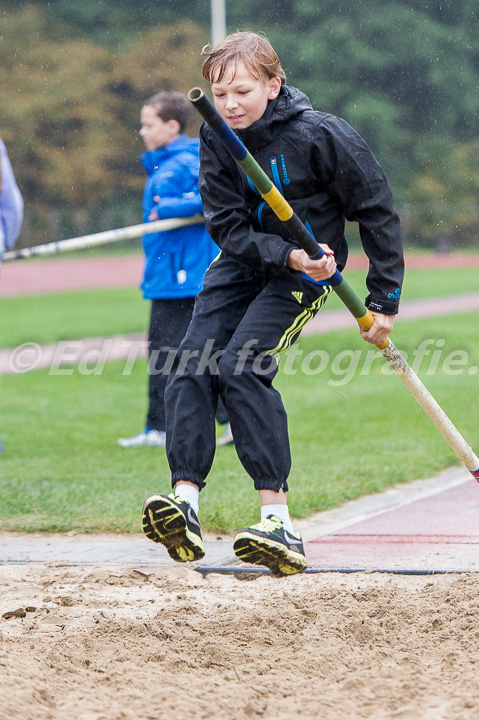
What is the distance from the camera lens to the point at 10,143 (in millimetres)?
40219

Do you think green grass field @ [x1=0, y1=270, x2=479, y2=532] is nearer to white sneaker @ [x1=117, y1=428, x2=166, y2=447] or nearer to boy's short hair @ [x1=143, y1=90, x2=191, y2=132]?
white sneaker @ [x1=117, y1=428, x2=166, y2=447]

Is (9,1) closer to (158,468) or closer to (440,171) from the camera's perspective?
(440,171)

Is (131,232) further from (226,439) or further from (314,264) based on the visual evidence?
(314,264)

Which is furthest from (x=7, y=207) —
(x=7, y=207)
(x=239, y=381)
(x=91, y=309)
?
(x=91, y=309)

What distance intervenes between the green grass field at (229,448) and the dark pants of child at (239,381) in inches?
51.0

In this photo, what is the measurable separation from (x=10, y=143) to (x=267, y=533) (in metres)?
38.9

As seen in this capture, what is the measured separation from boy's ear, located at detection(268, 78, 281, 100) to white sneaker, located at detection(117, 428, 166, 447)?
3634 mm

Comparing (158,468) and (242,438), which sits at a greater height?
(242,438)

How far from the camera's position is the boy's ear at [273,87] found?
3.68m

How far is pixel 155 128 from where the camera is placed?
20.9ft

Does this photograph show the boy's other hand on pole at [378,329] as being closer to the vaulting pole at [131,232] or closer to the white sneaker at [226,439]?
the vaulting pole at [131,232]

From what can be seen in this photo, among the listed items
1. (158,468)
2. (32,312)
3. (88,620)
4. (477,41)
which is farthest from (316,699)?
(477,41)

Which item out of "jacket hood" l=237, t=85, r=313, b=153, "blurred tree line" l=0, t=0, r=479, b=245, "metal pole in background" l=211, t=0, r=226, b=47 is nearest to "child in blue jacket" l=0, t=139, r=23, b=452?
"jacket hood" l=237, t=85, r=313, b=153

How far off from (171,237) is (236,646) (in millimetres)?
3669
